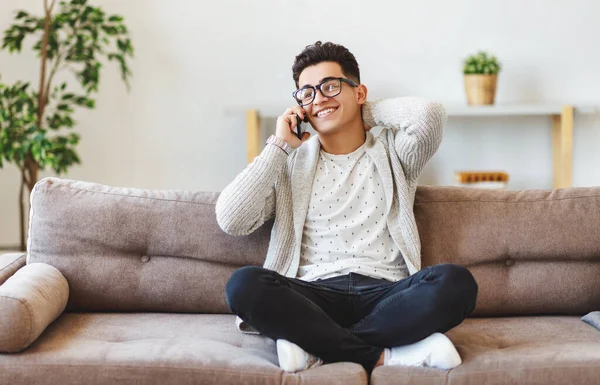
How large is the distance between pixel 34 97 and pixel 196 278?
1710 mm

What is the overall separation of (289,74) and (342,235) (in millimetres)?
1742

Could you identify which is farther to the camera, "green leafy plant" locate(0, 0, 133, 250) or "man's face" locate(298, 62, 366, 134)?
"green leafy plant" locate(0, 0, 133, 250)

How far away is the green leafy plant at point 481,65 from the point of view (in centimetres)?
332

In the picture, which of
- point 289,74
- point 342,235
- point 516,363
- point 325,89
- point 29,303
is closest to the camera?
point 516,363

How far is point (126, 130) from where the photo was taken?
360 centimetres

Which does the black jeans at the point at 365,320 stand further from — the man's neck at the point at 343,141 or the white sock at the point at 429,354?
the man's neck at the point at 343,141

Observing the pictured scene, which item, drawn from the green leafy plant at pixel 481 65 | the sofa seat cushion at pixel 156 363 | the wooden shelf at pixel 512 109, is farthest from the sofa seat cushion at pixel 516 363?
the green leafy plant at pixel 481 65

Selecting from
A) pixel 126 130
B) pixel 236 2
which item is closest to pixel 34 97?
pixel 126 130

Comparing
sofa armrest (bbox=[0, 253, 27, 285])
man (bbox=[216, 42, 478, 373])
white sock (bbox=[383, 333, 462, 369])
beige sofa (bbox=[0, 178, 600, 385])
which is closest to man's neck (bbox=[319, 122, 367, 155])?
man (bbox=[216, 42, 478, 373])

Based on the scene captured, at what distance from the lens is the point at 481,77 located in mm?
3311

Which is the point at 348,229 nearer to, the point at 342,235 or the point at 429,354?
the point at 342,235

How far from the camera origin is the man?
64.4 inches

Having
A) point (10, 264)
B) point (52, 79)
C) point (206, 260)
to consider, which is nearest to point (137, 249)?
point (206, 260)

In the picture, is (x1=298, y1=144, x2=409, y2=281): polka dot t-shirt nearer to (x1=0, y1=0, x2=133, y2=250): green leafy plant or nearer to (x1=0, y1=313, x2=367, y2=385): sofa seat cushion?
(x1=0, y1=313, x2=367, y2=385): sofa seat cushion
